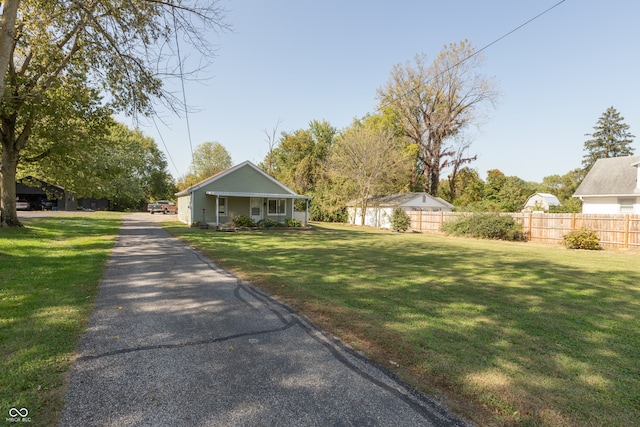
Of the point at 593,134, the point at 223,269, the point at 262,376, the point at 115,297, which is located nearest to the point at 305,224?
the point at 223,269

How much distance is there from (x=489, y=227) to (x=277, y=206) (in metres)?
15.1

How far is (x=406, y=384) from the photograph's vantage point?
113 inches

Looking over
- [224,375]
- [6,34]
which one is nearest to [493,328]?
[224,375]

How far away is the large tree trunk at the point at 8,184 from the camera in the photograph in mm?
13961

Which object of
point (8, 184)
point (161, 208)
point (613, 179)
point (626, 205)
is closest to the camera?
point (8, 184)

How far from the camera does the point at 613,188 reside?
22500mm

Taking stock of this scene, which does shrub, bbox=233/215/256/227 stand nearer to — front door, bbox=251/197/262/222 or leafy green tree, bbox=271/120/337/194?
front door, bbox=251/197/262/222

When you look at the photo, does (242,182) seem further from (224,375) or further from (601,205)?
(601,205)

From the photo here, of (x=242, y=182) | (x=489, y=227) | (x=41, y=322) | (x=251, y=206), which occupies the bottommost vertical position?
(x=41, y=322)

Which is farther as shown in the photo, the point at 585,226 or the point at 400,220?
the point at 400,220

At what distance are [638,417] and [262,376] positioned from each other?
3.05m

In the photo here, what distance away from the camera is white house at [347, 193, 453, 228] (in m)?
29.5

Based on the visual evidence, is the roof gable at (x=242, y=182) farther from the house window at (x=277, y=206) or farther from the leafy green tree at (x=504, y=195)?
the leafy green tree at (x=504, y=195)

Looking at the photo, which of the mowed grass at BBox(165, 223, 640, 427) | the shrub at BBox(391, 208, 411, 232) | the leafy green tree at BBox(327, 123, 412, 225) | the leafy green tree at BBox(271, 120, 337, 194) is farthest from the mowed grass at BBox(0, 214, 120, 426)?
the leafy green tree at BBox(271, 120, 337, 194)
